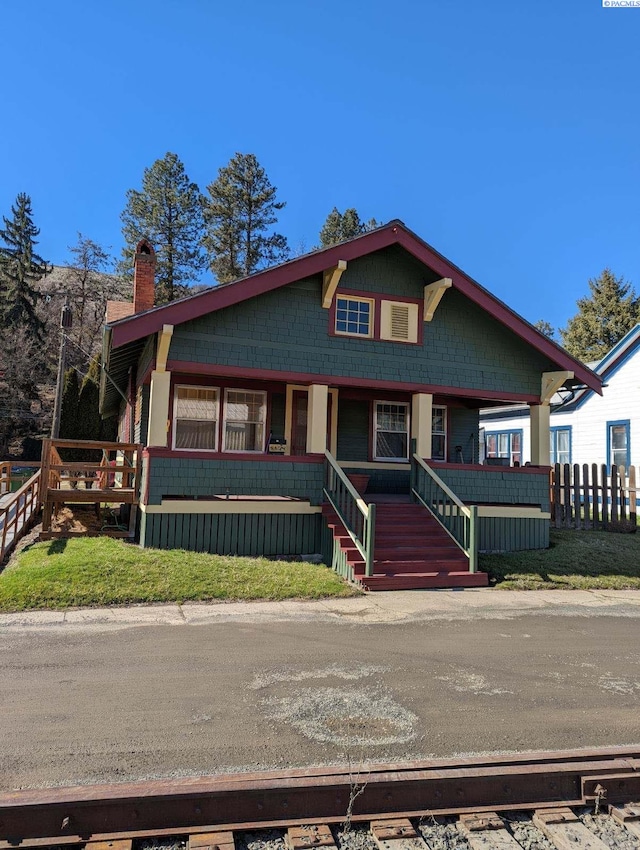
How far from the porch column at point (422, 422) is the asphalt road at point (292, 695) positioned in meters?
5.74

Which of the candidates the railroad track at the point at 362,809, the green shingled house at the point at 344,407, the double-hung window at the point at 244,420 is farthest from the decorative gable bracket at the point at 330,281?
the railroad track at the point at 362,809

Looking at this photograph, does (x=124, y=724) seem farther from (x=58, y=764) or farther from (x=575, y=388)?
(x=575, y=388)

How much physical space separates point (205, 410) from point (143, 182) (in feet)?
126

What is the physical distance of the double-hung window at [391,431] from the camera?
14875 mm

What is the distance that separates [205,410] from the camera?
511 inches

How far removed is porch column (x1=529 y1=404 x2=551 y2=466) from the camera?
13820mm

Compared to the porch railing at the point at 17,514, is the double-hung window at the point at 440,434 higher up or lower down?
higher up

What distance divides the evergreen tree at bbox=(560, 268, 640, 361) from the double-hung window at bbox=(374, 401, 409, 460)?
35143 mm

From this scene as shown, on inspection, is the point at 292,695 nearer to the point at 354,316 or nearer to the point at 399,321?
the point at 354,316

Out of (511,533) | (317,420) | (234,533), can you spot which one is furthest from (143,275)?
(511,533)

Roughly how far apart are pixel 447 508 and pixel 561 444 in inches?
449

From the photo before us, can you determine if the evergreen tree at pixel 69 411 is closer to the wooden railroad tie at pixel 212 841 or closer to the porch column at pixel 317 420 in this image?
the porch column at pixel 317 420

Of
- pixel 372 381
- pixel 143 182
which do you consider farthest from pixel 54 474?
pixel 143 182

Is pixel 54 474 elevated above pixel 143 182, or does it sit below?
below
